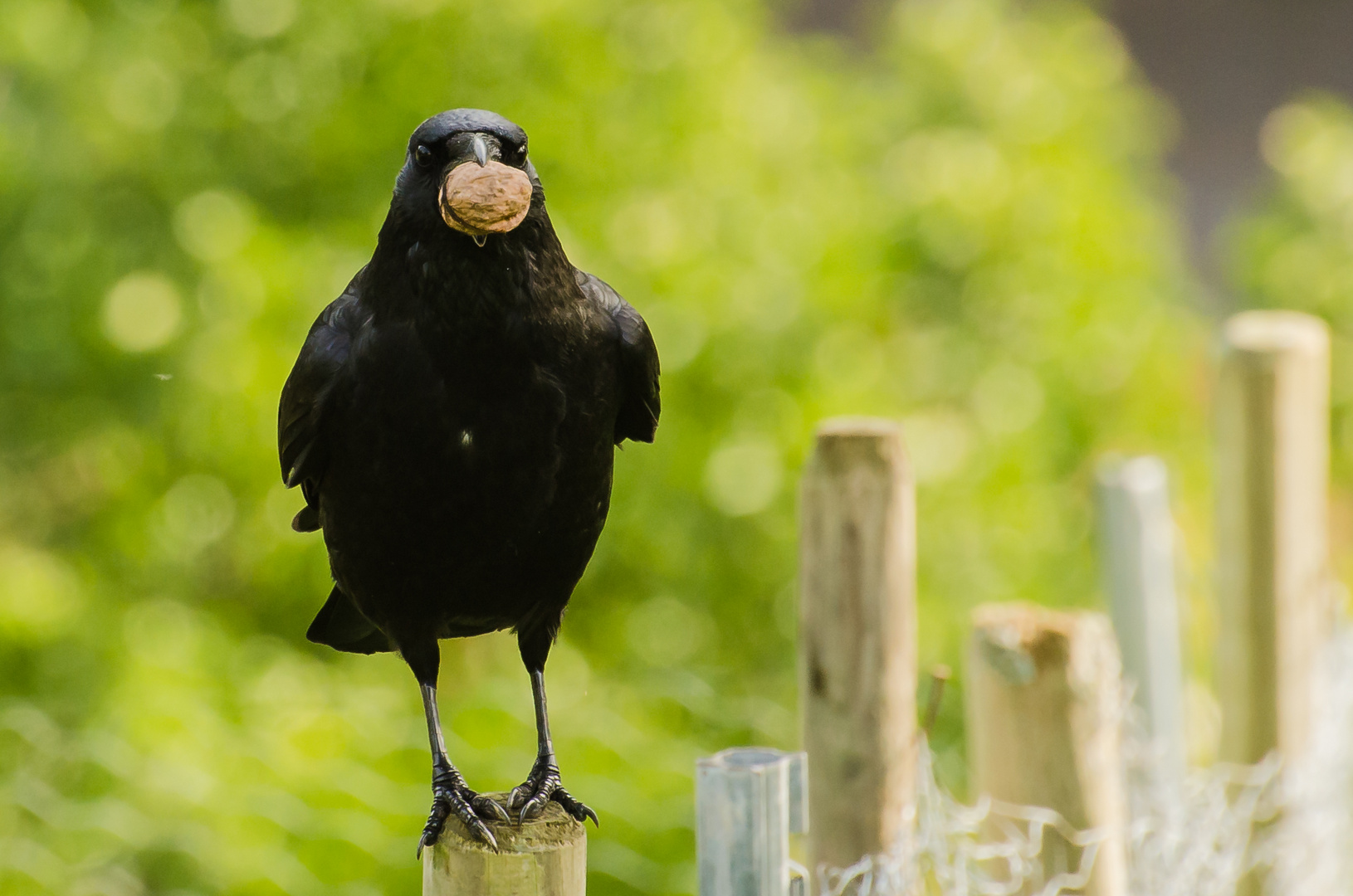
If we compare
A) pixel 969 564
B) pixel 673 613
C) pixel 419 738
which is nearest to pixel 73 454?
pixel 419 738

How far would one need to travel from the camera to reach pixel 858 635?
6.82 feet

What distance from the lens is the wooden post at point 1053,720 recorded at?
7.11ft

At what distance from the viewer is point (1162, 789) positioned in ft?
9.51

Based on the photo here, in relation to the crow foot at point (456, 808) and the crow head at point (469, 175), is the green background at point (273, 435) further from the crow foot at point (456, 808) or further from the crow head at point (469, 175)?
the crow head at point (469, 175)

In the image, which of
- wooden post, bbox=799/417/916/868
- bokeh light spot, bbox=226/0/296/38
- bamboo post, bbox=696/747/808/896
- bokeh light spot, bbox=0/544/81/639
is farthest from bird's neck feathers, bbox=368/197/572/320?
bokeh light spot, bbox=0/544/81/639

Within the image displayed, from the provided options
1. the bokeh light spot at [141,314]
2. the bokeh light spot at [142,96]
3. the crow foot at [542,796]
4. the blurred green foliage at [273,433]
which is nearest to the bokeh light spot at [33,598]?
the blurred green foliage at [273,433]

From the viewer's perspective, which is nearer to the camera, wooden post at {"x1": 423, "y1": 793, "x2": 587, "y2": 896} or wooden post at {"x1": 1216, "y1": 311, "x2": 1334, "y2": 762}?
wooden post at {"x1": 423, "y1": 793, "x2": 587, "y2": 896}

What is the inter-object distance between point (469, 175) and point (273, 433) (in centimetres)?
255

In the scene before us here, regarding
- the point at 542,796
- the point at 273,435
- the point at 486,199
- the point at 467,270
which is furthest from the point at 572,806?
the point at 273,435

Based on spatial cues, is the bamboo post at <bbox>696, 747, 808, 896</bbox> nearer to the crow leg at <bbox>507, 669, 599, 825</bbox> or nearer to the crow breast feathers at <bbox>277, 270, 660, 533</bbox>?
the crow leg at <bbox>507, 669, 599, 825</bbox>

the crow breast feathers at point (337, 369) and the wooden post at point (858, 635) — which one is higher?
the crow breast feathers at point (337, 369)

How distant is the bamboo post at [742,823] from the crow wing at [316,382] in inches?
24.5

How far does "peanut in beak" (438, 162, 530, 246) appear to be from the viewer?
133 cm

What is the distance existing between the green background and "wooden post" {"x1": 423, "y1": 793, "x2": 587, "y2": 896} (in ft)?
6.49
